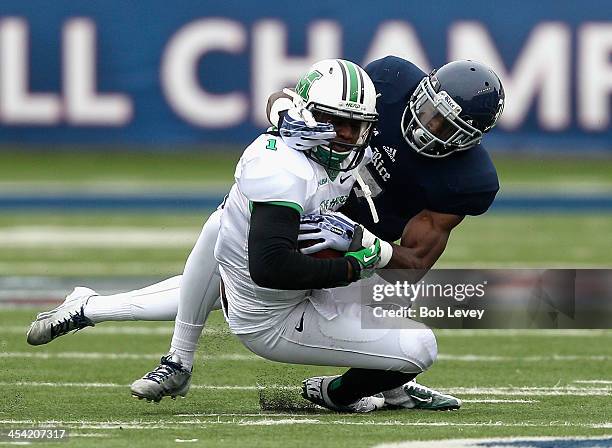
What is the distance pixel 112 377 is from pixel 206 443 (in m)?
1.62

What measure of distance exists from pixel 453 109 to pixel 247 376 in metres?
1.56

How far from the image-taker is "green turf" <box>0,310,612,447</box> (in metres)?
4.56

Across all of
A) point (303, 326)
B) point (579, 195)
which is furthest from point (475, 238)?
point (303, 326)

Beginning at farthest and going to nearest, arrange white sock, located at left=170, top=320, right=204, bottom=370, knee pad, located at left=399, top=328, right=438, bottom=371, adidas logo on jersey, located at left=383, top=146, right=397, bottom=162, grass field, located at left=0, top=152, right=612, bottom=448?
1. adidas logo on jersey, located at left=383, top=146, right=397, bottom=162
2. white sock, located at left=170, top=320, right=204, bottom=370
3. knee pad, located at left=399, top=328, right=438, bottom=371
4. grass field, located at left=0, top=152, right=612, bottom=448

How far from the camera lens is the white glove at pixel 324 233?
4750 millimetres

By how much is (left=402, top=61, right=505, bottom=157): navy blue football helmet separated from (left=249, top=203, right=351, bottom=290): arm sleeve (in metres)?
0.81

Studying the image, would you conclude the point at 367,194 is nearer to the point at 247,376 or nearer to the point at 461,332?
the point at 247,376

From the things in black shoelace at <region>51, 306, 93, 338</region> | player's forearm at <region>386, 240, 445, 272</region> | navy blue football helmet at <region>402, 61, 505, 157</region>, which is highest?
navy blue football helmet at <region>402, 61, 505, 157</region>

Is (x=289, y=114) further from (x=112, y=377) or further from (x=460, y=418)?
(x=112, y=377)

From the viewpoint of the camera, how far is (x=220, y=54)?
55.1ft

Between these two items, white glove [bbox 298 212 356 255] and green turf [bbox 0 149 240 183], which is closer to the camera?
white glove [bbox 298 212 356 255]

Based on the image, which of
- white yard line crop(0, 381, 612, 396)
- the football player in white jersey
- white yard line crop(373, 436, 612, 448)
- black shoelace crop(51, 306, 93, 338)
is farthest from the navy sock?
black shoelace crop(51, 306, 93, 338)

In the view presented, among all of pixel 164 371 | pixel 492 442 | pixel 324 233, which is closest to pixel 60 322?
pixel 164 371

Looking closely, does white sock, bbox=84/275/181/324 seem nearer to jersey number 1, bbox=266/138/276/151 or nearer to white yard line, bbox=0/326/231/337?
jersey number 1, bbox=266/138/276/151
